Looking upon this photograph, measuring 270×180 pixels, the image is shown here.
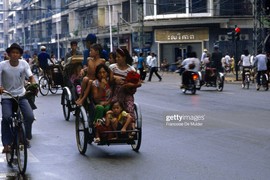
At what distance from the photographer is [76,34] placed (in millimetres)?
77688

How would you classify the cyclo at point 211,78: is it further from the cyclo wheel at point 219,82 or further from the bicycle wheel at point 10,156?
the bicycle wheel at point 10,156

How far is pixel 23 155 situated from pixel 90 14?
6688cm

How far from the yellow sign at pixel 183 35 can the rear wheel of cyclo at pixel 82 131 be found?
43.3m

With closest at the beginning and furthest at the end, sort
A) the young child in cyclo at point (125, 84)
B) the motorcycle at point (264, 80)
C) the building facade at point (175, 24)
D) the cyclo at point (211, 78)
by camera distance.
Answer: the young child in cyclo at point (125, 84), the cyclo at point (211, 78), the motorcycle at point (264, 80), the building facade at point (175, 24)

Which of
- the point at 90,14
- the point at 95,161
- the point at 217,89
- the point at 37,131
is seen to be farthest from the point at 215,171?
the point at 90,14

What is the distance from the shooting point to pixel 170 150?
10.2 metres

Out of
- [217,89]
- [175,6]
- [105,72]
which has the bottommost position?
[217,89]


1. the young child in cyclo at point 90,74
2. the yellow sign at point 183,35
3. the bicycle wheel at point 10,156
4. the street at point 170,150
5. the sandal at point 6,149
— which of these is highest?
the yellow sign at point 183,35

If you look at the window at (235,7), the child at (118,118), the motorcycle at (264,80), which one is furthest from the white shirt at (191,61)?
the window at (235,7)

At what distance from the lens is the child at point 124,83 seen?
9711 mm

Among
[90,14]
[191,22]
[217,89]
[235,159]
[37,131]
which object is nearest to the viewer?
[235,159]

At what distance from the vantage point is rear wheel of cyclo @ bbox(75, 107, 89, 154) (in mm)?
9508

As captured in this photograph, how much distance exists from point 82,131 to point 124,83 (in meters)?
1.05

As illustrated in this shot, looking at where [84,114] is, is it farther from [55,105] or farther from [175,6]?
[175,6]
